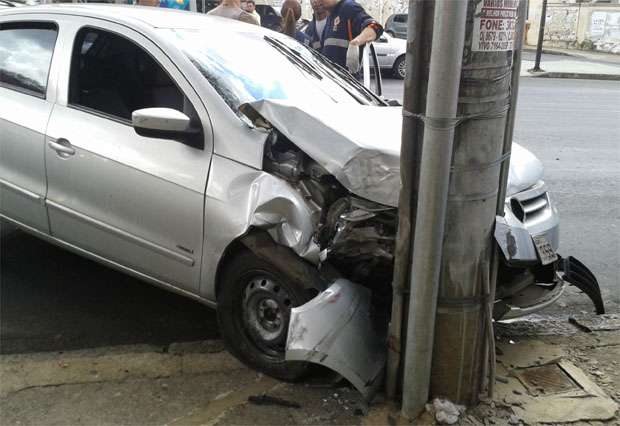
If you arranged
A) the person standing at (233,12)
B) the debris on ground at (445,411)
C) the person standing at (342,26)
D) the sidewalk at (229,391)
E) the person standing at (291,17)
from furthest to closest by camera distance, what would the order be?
the person standing at (291,17)
the person standing at (233,12)
the person standing at (342,26)
the sidewalk at (229,391)
the debris on ground at (445,411)

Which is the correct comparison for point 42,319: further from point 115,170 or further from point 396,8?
point 396,8

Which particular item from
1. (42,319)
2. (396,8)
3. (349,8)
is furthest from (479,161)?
(396,8)

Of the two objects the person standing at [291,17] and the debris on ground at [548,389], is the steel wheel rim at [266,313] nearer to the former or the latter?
the debris on ground at [548,389]

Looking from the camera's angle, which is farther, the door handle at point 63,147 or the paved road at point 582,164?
the paved road at point 582,164

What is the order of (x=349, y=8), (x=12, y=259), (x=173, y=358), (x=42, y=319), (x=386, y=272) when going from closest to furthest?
(x=386, y=272), (x=173, y=358), (x=42, y=319), (x=12, y=259), (x=349, y=8)

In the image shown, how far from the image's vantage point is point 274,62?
3.82m

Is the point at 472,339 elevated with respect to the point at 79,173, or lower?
lower

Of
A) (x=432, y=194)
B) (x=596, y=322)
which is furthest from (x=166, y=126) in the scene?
(x=596, y=322)

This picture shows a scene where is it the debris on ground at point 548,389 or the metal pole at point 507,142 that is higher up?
the metal pole at point 507,142

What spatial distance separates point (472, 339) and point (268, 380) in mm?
1029

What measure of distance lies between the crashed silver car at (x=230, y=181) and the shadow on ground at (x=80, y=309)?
0.39 meters


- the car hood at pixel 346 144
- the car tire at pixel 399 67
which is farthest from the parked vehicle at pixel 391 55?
the car hood at pixel 346 144

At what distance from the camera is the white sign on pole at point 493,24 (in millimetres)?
2365

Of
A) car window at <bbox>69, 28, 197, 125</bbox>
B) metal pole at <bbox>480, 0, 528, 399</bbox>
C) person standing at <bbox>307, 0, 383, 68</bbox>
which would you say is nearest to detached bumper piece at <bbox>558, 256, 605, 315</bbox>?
metal pole at <bbox>480, 0, 528, 399</bbox>
